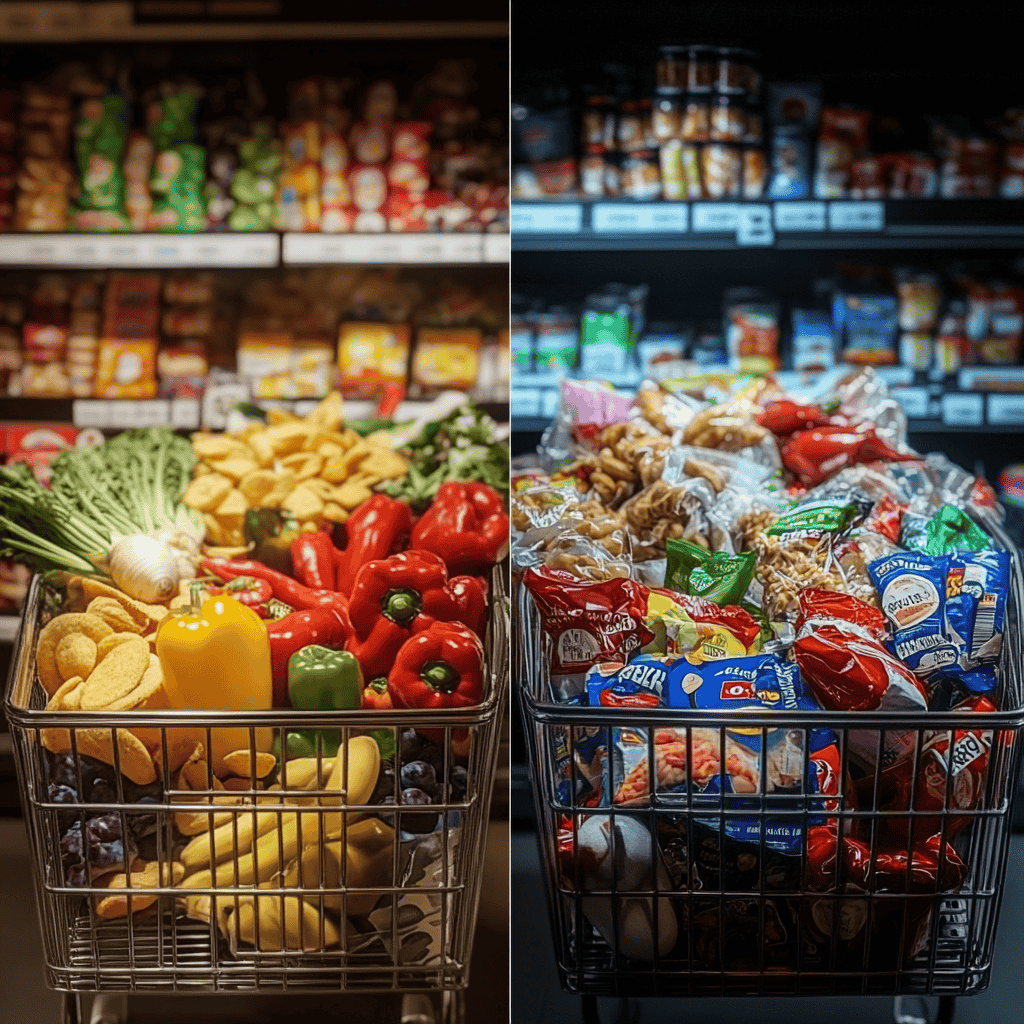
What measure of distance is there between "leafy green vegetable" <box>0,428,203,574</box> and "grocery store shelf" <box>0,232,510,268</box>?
1.85 feet

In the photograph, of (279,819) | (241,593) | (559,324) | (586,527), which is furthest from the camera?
(559,324)

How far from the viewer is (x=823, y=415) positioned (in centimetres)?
136

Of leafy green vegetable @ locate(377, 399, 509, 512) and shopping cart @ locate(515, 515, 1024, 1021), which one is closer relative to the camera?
shopping cart @ locate(515, 515, 1024, 1021)

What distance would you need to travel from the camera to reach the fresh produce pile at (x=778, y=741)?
2.58 feet

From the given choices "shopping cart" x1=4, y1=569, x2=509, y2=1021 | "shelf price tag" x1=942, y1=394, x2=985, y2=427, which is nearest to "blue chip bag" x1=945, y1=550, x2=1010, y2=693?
"shopping cart" x1=4, y1=569, x2=509, y2=1021

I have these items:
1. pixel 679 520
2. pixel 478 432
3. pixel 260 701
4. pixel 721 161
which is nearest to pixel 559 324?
pixel 721 161

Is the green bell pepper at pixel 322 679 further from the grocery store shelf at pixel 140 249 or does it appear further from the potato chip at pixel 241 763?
the grocery store shelf at pixel 140 249

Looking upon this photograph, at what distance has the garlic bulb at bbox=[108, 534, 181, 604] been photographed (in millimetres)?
919

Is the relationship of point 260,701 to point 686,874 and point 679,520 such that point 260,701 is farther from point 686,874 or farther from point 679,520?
point 679,520

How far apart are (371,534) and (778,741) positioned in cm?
50

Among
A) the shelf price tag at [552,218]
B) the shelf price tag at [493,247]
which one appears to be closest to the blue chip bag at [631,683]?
the shelf price tag at [493,247]

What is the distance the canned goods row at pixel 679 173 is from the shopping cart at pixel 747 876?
5.02 feet

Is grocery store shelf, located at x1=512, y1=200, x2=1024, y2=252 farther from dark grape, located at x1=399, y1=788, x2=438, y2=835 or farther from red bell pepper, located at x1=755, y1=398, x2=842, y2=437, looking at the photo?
dark grape, located at x1=399, y1=788, x2=438, y2=835

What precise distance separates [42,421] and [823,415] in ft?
5.14
